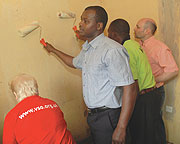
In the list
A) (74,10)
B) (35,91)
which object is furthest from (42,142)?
(74,10)

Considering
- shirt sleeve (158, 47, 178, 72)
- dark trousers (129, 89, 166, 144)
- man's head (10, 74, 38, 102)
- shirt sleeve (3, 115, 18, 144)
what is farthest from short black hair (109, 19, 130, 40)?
shirt sleeve (3, 115, 18, 144)

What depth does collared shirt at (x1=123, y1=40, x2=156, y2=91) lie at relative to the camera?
1.73 metres

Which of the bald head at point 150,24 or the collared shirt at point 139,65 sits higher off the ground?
the bald head at point 150,24

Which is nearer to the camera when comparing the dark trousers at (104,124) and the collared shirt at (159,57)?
the dark trousers at (104,124)

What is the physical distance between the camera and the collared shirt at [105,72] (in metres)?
1.32

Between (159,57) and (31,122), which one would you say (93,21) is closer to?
(31,122)

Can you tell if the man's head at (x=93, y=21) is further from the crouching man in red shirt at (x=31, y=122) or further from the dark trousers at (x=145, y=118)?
the dark trousers at (x=145, y=118)

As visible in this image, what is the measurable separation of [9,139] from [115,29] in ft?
4.23

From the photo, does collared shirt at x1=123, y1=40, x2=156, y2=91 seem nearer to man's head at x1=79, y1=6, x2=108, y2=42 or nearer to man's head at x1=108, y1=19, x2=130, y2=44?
man's head at x1=108, y1=19, x2=130, y2=44

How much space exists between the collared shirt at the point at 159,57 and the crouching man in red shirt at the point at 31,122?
121 cm

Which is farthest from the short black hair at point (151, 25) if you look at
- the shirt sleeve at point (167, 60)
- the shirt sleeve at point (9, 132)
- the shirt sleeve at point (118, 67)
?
the shirt sleeve at point (9, 132)

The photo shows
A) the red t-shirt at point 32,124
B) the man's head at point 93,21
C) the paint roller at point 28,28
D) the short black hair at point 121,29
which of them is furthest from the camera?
the short black hair at point 121,29

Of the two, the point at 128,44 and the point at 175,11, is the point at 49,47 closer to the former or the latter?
the point at 128,44

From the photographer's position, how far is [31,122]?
119cm
